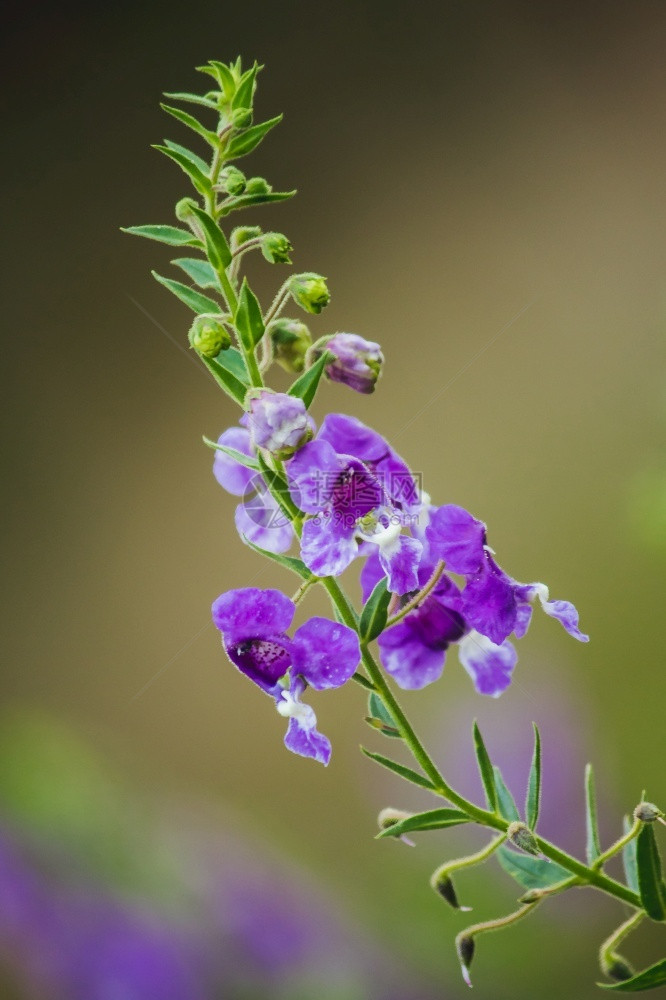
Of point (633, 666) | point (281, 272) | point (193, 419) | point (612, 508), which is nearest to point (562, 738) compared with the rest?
point (633, 666)

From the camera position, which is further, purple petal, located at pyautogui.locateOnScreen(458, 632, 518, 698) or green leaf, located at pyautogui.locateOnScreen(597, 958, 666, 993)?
purple petal, located at pyautogui.locateOnScreen(458, 632, 518, 698)

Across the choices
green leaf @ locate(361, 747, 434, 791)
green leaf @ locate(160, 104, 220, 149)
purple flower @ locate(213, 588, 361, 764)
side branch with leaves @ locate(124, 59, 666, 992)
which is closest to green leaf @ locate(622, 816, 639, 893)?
side branch with leaves @ locate(124, 59, 666, 992)

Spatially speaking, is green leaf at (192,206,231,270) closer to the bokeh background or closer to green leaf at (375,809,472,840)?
green leaf at (375,809,472,840)

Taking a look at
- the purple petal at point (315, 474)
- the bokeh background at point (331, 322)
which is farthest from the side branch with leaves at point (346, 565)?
the bokeh background at point (331, 322)

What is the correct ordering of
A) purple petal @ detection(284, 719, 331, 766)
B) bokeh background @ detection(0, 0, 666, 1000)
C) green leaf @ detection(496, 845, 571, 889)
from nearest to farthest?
purple petal @ detection(284, 719, 331, 766) < green leaf @ detection(496, 845, 571, 889) < bokeh background @ detection(0, 0, 666, 1000)

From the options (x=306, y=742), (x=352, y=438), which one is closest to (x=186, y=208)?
(x=352, y=438)

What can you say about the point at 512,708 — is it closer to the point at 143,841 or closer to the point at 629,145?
the point at 143,841

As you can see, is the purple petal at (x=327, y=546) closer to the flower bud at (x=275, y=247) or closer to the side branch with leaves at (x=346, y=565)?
the side branch with leaves at (x=346, y=565)
